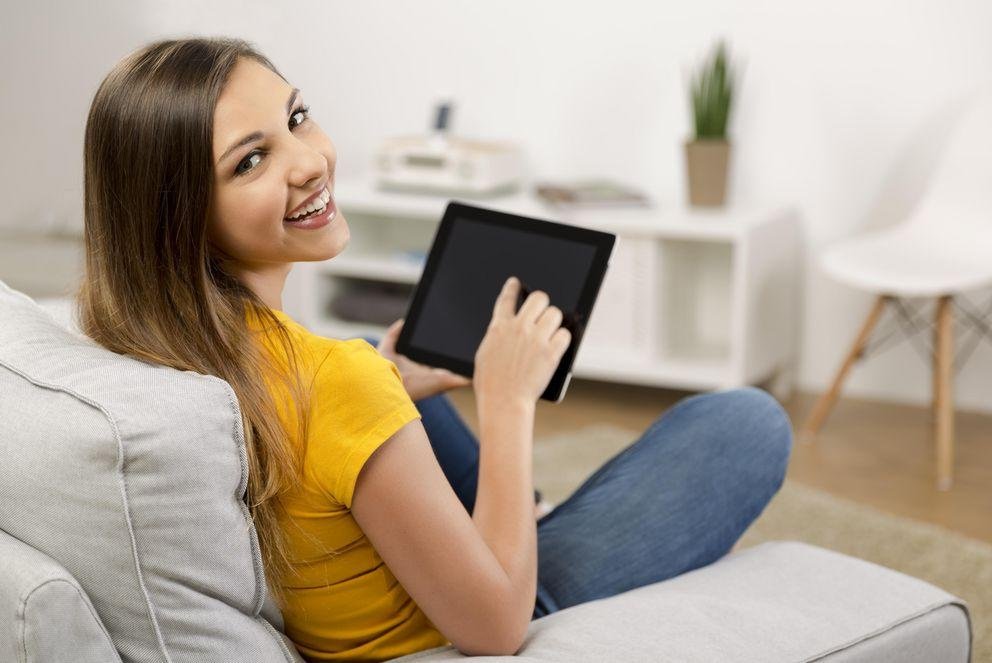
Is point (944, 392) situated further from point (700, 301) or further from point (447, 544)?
point (447, 544)

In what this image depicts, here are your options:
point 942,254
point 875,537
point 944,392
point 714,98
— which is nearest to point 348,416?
point 875,537

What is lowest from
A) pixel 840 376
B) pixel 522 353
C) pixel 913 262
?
pixel 840 376

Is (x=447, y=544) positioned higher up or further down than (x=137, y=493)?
further down

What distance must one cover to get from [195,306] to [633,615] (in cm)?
51

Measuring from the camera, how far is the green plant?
3354 millimetres

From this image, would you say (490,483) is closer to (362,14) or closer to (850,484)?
(850,484)

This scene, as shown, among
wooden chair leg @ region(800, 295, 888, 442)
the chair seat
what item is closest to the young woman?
the chair seat

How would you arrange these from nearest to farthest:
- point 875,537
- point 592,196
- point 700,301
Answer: point 875,537
point 592,196
point 700,301

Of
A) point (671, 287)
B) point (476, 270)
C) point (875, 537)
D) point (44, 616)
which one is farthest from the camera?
point (671, 287)

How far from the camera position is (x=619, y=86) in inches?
148

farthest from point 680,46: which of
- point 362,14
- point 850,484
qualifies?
point 850,484

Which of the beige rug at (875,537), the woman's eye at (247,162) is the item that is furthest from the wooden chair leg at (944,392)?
the woman's eye at (247,162)

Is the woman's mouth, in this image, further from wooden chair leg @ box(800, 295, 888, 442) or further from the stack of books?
the stack of books

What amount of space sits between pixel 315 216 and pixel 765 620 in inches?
23.4
